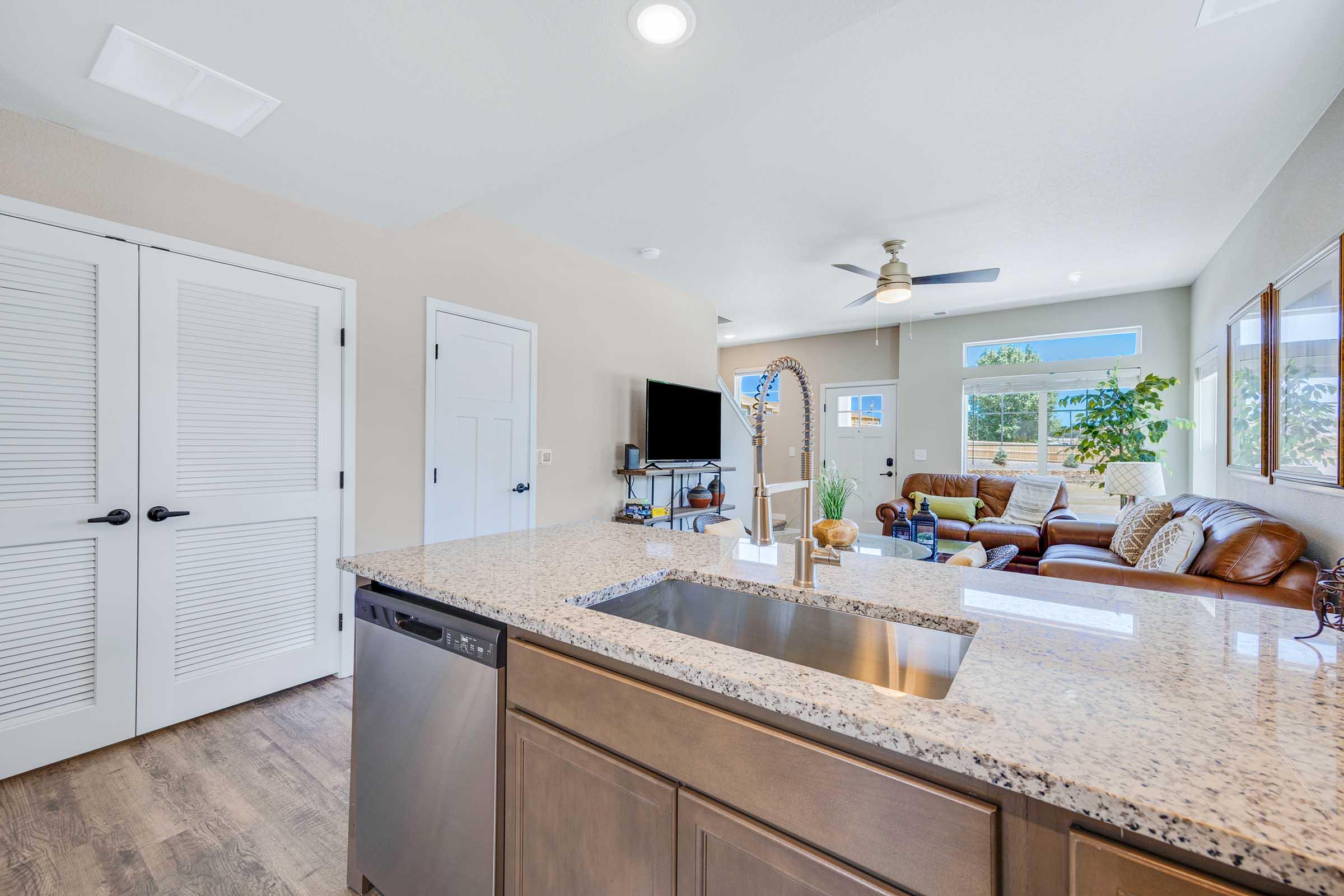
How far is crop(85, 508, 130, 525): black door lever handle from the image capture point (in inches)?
84.9

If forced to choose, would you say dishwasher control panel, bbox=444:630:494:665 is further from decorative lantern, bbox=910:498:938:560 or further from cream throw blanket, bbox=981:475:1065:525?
cream throw blanket, bbox=981:475:1065:525

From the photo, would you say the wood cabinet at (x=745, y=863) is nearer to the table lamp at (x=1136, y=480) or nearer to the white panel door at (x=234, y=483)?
the white panel door at (x=234, y=483)

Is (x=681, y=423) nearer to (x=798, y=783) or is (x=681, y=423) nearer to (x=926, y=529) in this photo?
(x=926, y=529)

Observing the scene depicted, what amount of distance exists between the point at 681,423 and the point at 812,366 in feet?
10.5

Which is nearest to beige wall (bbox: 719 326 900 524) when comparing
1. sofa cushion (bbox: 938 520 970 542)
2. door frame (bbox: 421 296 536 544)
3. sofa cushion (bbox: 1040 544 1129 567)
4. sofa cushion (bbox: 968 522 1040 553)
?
sofa cushion (bbox: 938 520 970 542)

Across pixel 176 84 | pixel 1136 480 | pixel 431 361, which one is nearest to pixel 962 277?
pixel 1136 480

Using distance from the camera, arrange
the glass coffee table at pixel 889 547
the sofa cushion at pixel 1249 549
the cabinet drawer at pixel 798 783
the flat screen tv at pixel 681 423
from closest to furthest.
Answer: the cabinet drawer at pixel 798 783 → the sofa cushion at pixel 1249 549 → the glass coffee table at pixel 889 547 → the flat screen tv at pixel 681 423

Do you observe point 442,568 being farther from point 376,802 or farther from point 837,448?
point 837,448

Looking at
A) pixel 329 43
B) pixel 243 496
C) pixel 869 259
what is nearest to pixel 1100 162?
pixel 869 259

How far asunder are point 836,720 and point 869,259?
13.5 feet

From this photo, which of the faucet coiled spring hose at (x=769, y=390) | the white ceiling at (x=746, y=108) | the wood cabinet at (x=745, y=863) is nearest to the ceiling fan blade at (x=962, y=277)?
the white ceiling at (x=746, y=108)

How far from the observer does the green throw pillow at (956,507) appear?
5.45 meters

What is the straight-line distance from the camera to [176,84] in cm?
185

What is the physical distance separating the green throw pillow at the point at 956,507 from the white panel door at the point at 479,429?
381 cm
